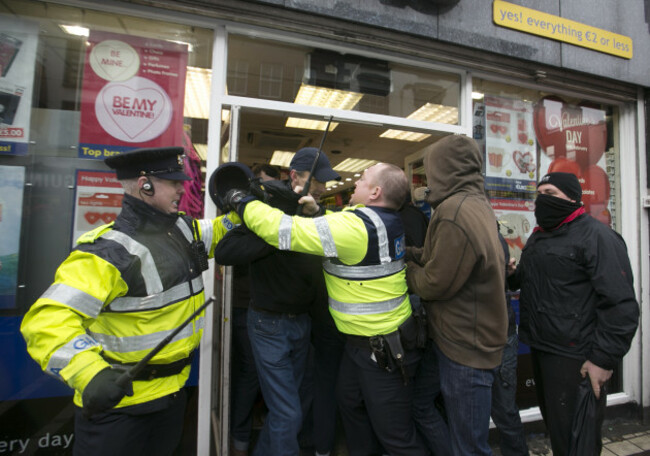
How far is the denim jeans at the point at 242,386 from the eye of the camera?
2.72m

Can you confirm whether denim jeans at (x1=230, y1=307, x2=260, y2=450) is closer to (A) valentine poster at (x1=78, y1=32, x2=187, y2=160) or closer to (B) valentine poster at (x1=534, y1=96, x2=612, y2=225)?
(A) valentine poster at (x1=78, y1=32, x2=187, y2=160)

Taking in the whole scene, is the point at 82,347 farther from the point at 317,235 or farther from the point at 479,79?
the point at 479,79

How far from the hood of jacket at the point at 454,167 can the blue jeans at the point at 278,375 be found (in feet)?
4.07

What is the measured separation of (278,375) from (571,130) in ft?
13.6

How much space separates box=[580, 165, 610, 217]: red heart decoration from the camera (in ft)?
12.9

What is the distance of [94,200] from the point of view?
2.48 metres

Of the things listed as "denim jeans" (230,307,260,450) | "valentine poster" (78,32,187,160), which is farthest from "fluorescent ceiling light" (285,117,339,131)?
"denim jeans" (230,307,260,450)

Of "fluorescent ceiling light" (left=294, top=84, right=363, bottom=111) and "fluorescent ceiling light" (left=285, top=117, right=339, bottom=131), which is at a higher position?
"fluorescent ceiling light" (left=285, top=117, right=339, bottom=131)

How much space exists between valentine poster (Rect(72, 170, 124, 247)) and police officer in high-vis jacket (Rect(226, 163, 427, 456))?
122cm

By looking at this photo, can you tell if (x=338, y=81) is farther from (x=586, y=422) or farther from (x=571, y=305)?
(x=586, y=422)

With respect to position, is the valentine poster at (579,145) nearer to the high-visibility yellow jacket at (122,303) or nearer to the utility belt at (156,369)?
the high-visibility yellow jacket at (122,303)

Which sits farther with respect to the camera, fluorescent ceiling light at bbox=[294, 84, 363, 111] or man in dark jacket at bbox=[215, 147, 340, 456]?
fluorescent ceiling light at bbox=[294, 84, 363, 111]

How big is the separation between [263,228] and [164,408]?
3.07 feet

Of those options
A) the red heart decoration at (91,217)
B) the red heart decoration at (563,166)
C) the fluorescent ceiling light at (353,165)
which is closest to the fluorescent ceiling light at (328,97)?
the red heart decoration at (91,217)
